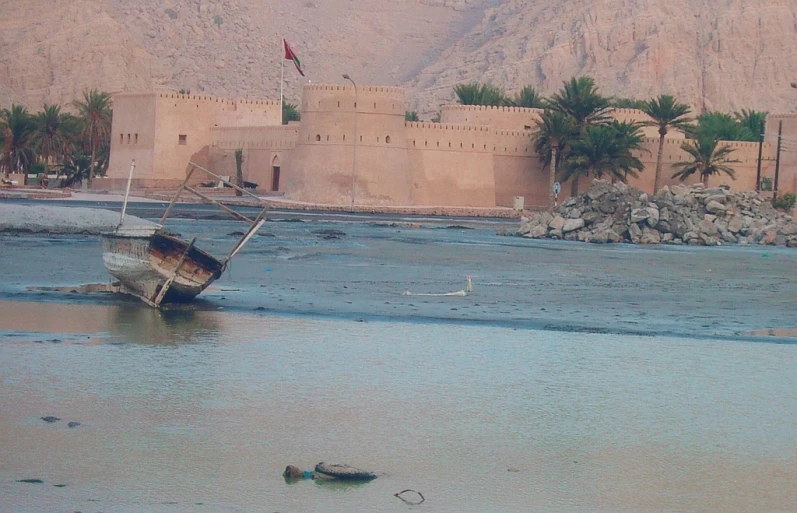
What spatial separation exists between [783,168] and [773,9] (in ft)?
145

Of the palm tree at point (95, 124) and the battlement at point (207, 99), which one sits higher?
the battlement at point (207, 99)

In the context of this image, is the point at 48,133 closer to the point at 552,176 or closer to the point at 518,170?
the point at 518,170

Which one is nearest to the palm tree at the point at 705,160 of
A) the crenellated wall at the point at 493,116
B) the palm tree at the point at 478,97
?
the crenellated wall at the point at 493,116

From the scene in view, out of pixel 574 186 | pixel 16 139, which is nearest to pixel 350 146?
pixel 574 186

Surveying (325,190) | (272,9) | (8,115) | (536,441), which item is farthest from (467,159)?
(272,9)

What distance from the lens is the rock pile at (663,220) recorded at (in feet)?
97.8

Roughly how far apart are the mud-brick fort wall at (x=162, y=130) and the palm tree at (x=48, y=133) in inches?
82.0

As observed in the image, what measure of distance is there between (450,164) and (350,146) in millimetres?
3819

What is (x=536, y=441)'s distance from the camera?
848 cm

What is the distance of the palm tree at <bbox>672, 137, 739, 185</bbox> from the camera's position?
41.6m

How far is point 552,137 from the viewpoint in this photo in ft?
136

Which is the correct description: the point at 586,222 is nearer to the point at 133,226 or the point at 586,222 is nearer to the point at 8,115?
the point at 133,226

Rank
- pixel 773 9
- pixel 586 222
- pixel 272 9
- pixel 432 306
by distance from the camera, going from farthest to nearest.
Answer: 1. pixel 272 9
2. pixel 773 9
3. pixel 586 222
4. pixel 432 306

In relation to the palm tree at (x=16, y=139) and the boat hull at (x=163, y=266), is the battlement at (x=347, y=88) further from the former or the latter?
the boat hull at (x=163, y=266)
